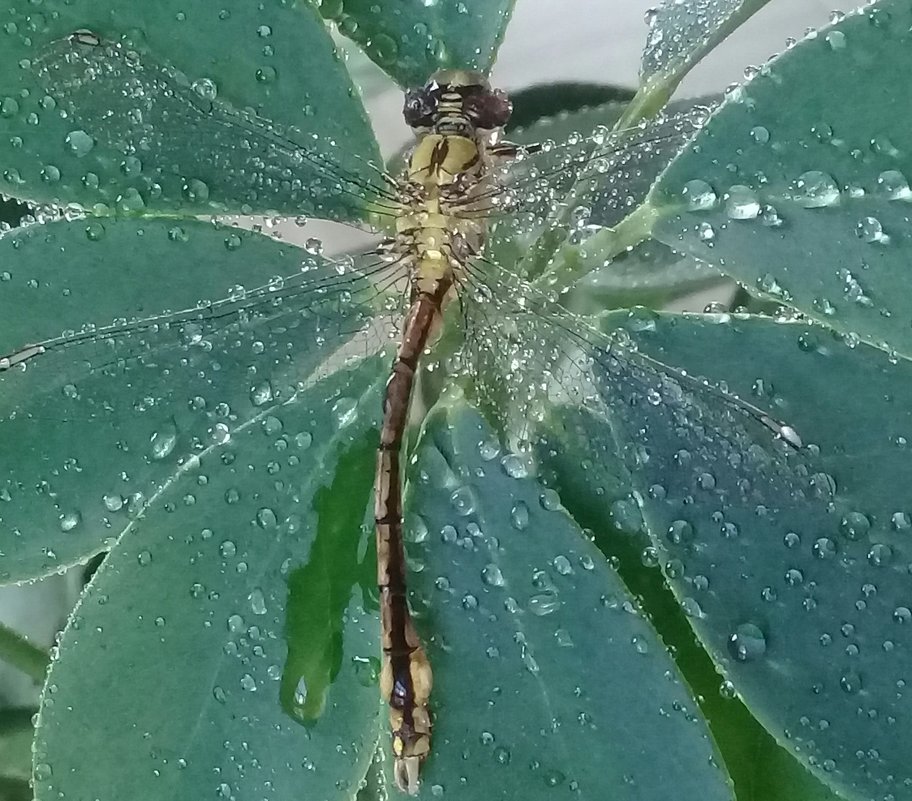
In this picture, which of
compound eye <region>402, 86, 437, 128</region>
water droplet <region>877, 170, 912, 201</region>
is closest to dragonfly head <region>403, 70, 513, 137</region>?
compound eye <region>402, 86, 437, 128</region>

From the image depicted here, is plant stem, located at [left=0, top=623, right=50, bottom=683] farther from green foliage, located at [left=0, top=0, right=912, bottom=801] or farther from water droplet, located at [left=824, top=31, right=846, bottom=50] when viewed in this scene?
water droplet, located at [left=824, top=31, right=846, bottom=50]

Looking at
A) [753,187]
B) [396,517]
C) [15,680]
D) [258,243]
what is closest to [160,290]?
[258,243]

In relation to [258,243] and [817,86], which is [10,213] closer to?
[258,243]

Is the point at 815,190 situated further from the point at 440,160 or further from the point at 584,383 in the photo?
the point at 440,160

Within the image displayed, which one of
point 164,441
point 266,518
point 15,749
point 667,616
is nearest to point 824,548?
point 667,616

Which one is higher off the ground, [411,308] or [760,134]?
[760,134]
